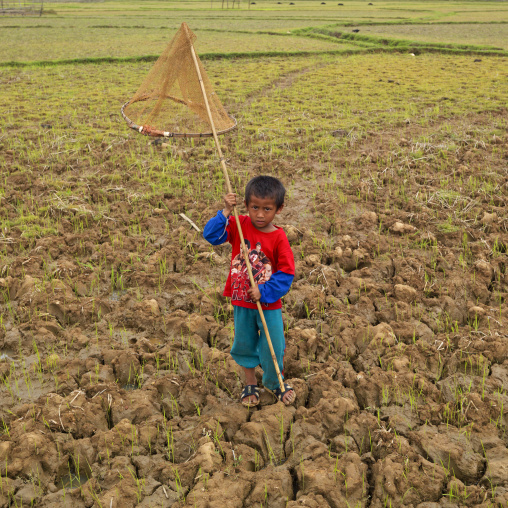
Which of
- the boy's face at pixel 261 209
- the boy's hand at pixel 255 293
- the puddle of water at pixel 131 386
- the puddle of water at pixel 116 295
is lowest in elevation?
the puddle of water at pixel 131 386

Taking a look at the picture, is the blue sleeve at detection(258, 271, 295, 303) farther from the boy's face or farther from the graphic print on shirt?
→ the boy's face

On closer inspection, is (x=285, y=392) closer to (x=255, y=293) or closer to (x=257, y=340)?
(x=257, y=340)

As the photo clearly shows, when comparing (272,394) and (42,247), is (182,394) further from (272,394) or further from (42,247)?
(42,247)

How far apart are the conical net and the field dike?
1.24 m

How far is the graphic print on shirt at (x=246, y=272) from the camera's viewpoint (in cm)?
264

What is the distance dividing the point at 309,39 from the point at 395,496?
20.5 m

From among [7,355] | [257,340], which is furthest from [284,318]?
[7,355]

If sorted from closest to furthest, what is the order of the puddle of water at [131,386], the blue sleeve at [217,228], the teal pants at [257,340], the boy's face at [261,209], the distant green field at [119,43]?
the boy's face at [261,209], the blue sleeve at [217,228], the teal pants at [257,340], the puddle of water at [131,386], the distant green field at [119,43]

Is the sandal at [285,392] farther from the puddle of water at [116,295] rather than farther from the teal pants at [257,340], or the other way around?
the puddle of water at [116,295]

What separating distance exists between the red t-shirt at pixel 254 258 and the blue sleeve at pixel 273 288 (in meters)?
0.08

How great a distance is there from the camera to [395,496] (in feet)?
7.36

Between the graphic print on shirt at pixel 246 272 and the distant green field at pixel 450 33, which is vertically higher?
the distant green field at pixel 450 33

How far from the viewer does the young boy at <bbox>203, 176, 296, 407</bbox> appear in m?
2.48

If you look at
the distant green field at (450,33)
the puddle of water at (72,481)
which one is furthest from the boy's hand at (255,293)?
the distant green field at (450,33)
